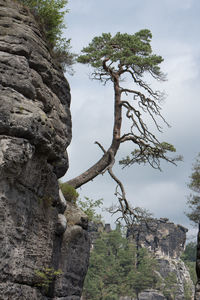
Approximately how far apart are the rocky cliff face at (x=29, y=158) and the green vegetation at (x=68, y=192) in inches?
93.4

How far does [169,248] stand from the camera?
263 feet

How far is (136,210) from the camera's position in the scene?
1931cm

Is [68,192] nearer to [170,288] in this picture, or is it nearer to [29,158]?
[29,158]

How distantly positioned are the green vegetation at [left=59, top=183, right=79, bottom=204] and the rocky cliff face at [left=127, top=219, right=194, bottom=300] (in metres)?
54.0

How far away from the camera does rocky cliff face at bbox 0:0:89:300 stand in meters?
9.34

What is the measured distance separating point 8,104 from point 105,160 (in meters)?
10.2

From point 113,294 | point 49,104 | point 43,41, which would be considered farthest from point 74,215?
point 113,294

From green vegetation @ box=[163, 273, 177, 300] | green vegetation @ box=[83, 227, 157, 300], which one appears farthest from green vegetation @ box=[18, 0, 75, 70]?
green vegetation @ box=[163, 273, 177, 300]

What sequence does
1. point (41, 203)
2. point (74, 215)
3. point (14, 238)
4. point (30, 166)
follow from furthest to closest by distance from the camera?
point (74, 215) → point (41, 203) → point (30, 166) → point (14, 238)

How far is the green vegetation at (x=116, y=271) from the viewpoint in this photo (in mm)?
52406

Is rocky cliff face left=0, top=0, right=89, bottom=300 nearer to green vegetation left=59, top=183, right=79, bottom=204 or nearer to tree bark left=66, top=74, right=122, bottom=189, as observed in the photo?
green vegetation left=59, top=183, right=79, bottom=204

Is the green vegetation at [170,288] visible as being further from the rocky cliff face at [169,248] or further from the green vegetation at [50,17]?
the green vegetation at [50,17]

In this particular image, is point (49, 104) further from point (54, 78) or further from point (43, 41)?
point (43, 41)

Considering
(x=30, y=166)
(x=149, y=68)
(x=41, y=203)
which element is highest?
(x=149, y=68)
